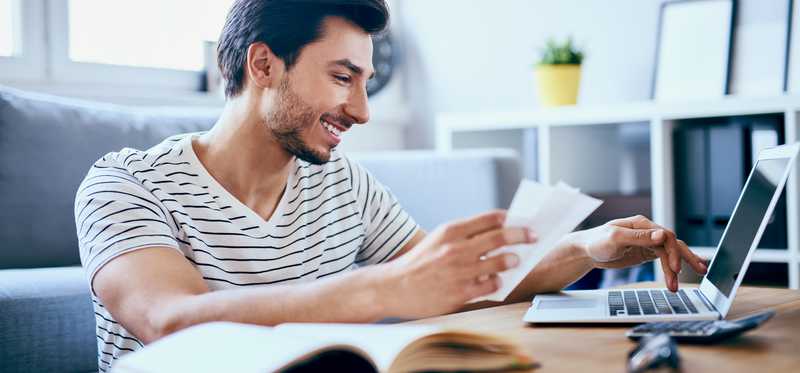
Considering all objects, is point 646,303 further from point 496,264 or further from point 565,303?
point 496,264

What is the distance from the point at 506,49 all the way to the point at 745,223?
216 cm

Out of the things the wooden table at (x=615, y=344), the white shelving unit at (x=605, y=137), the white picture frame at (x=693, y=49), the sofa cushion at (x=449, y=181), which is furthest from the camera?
the white picture frame at (x=693, y=49)

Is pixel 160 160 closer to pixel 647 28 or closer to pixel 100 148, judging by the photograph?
pixel 100 148

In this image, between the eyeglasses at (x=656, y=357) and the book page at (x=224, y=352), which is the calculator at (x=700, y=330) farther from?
the book page at (x=224, y=352)

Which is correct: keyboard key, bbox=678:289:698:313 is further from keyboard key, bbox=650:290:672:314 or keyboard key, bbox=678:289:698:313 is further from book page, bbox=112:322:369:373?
book page, bbox=112:322:369:373

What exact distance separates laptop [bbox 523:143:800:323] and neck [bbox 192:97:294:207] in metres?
0.48

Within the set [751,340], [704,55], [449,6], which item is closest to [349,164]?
[751,340]

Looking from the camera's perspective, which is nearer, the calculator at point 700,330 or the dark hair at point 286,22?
the calculator at point 700,330

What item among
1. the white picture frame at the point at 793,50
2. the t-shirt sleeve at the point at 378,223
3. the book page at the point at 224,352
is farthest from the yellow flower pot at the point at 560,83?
the book page at the point at 224,352

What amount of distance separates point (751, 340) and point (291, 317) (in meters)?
0.48

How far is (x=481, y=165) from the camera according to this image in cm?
201

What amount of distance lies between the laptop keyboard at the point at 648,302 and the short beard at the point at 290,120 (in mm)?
539

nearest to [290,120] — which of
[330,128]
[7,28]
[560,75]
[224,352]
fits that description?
[330,128]

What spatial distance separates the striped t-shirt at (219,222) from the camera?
1.07m
